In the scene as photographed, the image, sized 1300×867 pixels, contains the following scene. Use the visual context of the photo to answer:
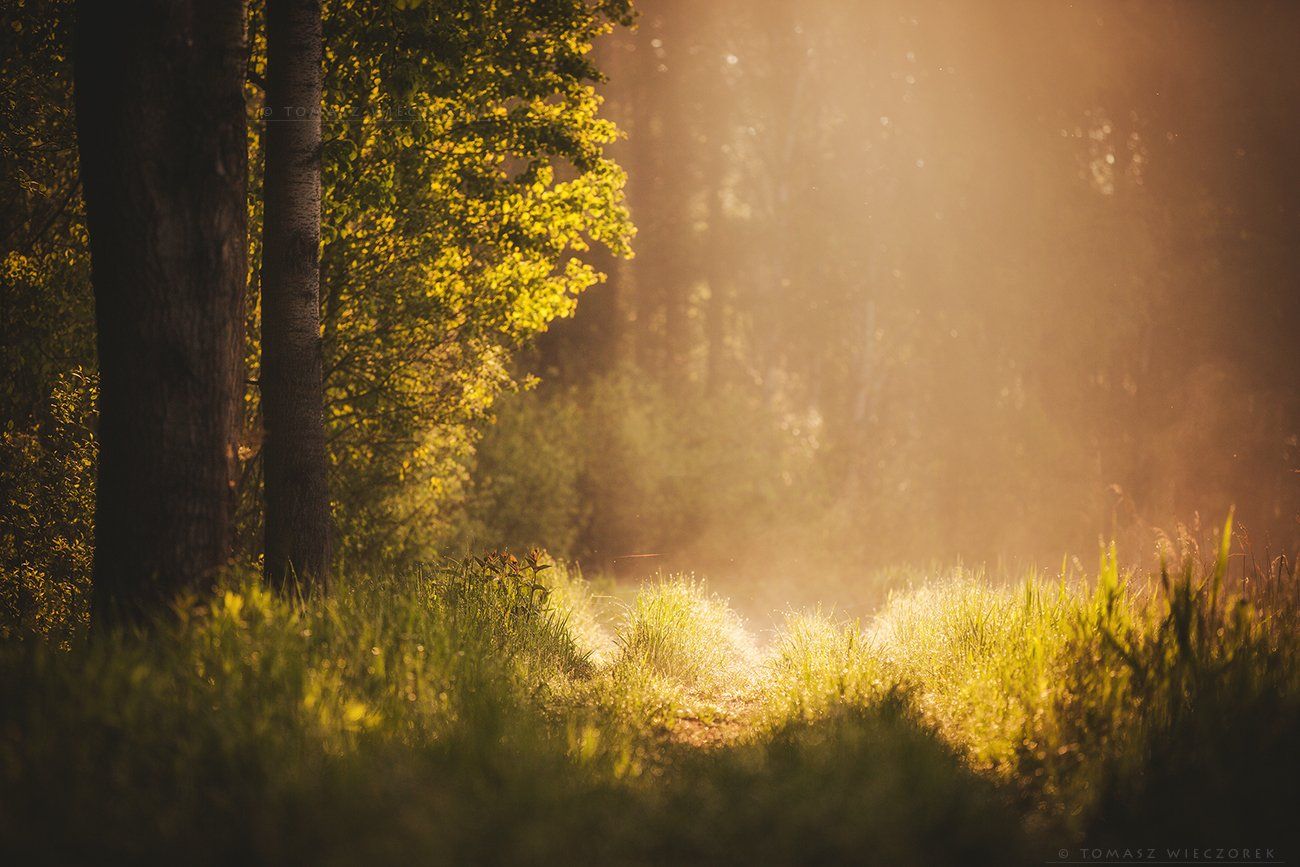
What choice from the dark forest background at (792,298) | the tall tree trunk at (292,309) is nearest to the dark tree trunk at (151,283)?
the tall tree trunk at (292,309)

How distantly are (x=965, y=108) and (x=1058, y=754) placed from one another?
92.1ft

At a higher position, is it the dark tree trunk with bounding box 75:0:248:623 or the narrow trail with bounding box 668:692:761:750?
the dark tree trunk with bounding box 75:0:248:623

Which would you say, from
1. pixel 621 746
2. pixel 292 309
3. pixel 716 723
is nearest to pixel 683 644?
pixel 716 723

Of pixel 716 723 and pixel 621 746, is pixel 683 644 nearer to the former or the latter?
pixel 716 723

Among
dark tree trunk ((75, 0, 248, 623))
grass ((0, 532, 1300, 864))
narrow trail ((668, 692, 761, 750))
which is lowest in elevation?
narrow trail ((668, 692, 761, 750))

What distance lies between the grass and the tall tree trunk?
2.15ft

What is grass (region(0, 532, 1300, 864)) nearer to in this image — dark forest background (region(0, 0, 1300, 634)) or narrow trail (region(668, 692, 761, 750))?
narrow trail (region(668, 692, 761, 750))

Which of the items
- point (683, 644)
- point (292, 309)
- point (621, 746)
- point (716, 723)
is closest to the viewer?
point (621, 746)

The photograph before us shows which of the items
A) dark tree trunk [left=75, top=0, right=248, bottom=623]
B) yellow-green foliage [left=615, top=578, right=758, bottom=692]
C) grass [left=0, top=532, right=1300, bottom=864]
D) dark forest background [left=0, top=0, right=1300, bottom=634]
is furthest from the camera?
dark forest background [left=0, top=0, right=1300, bottom=634]

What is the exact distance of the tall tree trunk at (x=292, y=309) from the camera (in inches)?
251

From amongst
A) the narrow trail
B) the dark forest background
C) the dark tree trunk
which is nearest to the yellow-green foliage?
the narrow trail

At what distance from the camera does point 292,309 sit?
253 inches

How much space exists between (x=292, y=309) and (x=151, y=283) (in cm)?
139

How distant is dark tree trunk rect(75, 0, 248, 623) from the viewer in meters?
5.03
